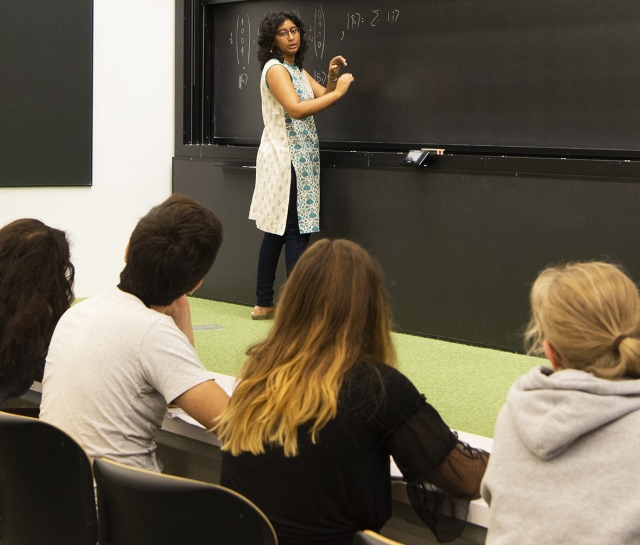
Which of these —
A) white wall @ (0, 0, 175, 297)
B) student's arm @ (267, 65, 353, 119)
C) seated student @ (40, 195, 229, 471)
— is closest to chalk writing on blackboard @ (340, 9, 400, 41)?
student's arm @ (267, 65, 353, 119)

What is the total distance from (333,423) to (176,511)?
0.96 feet

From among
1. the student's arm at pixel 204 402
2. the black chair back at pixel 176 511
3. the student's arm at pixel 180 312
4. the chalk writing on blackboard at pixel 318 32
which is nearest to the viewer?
the black chair back at pixel 176 511

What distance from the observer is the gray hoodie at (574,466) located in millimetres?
1194

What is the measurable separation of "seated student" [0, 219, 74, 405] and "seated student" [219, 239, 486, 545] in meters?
0.82

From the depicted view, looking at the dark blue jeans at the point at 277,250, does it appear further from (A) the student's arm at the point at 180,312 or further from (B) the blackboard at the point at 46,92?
(A) the student's arm at the point at 180,312

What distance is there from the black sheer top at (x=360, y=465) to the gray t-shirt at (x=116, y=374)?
0.37 metres

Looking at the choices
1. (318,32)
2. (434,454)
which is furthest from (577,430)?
(318,32)

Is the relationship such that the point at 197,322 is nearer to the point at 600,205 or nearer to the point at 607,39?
the point at 600,205

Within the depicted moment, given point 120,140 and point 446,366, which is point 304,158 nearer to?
point 446,366

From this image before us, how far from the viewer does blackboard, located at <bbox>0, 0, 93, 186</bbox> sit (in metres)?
5.03

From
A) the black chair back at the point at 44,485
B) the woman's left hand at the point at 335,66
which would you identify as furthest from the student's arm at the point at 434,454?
the woman's left hand at the point at 335,66

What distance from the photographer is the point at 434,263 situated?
173 inches

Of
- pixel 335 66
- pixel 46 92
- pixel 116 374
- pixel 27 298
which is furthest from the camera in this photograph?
pixel 46 92

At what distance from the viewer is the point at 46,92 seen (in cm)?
517
